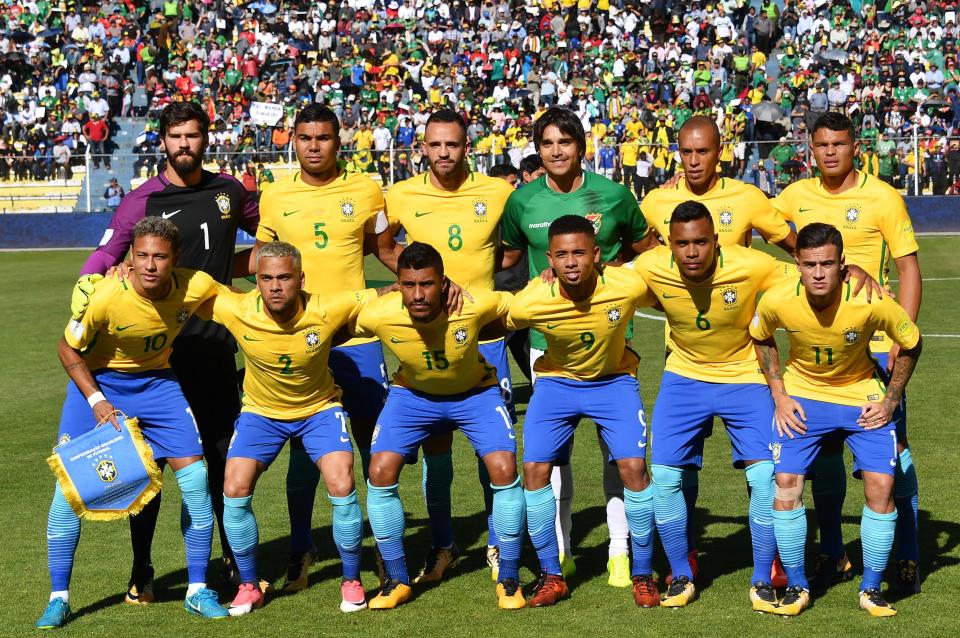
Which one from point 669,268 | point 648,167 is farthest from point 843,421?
point 648,167

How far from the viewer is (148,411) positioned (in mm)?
6508

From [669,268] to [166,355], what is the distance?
2.76m

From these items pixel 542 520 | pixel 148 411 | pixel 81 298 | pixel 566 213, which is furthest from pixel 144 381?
pixel 566 213

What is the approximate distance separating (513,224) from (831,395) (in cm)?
209

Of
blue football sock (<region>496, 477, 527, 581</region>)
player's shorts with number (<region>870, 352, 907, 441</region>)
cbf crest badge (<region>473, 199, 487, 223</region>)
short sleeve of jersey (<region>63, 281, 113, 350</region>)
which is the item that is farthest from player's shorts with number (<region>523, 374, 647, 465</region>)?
short sleeve of jersey (<region>63, 281, 113, 350</region>)

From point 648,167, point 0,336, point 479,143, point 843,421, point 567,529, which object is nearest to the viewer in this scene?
point 843,421

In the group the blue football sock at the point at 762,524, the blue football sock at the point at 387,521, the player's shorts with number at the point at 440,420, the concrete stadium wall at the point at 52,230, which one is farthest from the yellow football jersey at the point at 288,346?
the concrete stadium wall at the point at 52,230

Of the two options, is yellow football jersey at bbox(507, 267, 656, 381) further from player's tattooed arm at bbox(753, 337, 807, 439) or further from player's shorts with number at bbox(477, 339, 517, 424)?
player's tattooed arm at bbox(753, 337, 807, 439)

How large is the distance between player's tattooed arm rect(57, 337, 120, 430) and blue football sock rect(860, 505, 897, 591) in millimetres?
3809

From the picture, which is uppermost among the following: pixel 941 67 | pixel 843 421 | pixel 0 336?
pixel 941 67

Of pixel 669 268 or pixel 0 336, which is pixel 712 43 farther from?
pixel 669 268

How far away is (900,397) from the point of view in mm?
6270

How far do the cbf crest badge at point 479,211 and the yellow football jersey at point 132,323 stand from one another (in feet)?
5.18

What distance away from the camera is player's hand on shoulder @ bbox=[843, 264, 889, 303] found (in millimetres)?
6070
